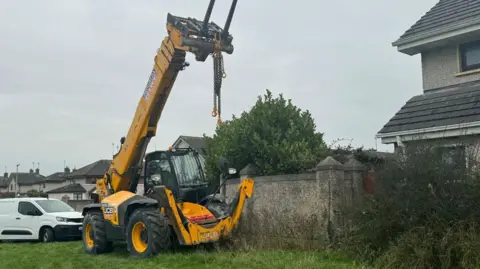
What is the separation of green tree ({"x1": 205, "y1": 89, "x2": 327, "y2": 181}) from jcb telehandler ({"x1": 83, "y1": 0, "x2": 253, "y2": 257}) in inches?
96.3

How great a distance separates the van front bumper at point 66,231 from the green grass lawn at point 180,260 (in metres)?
3.50

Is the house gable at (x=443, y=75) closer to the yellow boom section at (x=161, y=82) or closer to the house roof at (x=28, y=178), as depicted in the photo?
the yellow boom section at (x=161, y=82)

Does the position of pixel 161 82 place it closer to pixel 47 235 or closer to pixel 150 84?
pixel 150 84

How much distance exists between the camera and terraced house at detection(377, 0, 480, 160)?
1261cm

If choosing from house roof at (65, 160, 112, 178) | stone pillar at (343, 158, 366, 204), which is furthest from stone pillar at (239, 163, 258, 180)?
house roof at (65, 160, 112, 178)

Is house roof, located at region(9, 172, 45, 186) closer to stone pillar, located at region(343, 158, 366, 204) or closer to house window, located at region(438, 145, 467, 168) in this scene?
stone pillar, located at region(343, 158, 366, 204)

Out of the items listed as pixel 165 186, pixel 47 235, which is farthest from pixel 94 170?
pixel 165 186

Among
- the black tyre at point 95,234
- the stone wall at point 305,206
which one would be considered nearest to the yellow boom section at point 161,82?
the black tyre at point 95,234

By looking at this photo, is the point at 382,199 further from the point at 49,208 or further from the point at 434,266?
the point at 49,208

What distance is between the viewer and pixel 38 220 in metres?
17.5

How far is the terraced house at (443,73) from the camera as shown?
12609mm

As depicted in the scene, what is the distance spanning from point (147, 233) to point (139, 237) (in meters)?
0.60

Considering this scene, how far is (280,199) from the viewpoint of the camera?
41.4ft

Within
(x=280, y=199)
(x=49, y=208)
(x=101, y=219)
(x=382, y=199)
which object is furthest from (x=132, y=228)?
(x=49, y=208)
